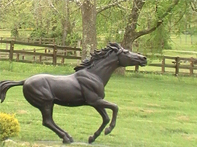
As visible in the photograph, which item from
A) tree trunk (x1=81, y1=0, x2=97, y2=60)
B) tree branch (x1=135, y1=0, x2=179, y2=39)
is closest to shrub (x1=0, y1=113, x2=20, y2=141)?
tree trunk (x1=81, y1=0, x2=97, y2=60)

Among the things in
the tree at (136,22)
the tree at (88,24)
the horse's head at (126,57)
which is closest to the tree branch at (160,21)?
the tree at (136,22)

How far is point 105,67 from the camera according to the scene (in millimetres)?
6875

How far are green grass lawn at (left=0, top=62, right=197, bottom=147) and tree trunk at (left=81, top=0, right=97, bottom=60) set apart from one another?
6.08 feet

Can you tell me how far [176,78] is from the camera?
2134 cm

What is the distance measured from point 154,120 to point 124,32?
10522 mm

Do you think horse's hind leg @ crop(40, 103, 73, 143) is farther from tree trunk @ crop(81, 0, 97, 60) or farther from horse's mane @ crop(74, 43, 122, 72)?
tree trunk @ crop(81, 0, 97, 60)

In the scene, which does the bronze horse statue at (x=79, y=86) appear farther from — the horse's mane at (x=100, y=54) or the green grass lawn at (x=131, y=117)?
the green grass lawn at (x=131, y=117)

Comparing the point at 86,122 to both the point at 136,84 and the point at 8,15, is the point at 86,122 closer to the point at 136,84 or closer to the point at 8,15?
the point at 136,84

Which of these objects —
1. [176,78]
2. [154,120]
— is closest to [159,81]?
[176,78]

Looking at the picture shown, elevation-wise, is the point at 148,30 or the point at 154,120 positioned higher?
the point at 148,30

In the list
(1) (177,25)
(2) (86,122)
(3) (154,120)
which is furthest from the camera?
(1) (177,25)

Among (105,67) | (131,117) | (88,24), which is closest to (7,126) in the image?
(105,67)

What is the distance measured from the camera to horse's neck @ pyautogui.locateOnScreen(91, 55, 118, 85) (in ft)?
22.5

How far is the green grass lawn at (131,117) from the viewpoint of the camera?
784 centimetres
